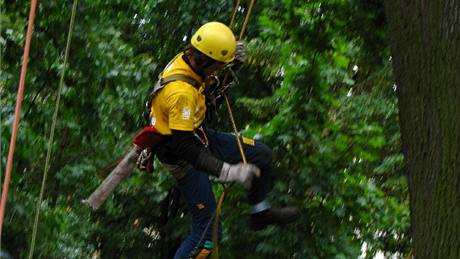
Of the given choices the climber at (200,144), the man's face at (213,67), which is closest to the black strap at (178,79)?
the climber at (200,144)

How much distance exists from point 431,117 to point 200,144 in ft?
4.52

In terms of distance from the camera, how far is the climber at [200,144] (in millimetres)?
3838

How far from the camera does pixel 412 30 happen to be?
310 centimetres

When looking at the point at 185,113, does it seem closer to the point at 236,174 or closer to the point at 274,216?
the point at 236,174

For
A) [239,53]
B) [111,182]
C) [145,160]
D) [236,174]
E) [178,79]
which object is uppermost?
[178,79]

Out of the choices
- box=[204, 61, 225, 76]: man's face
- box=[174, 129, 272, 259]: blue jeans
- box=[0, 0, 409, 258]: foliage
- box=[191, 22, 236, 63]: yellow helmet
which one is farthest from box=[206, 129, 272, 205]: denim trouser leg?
box=[0, 0, 409, 258]: foliage

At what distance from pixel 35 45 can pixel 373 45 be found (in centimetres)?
228

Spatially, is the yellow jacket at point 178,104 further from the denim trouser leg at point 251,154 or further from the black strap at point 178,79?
the denim trouser leg at point 251,154

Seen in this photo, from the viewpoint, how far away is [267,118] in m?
5.64

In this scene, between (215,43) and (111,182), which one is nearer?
(215,43)

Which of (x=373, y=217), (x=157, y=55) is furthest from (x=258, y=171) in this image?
(x=157, y=55)

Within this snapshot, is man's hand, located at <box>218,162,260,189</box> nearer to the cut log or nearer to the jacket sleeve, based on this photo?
the jacket sleeve

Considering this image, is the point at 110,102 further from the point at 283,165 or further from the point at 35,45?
the point at 283,165

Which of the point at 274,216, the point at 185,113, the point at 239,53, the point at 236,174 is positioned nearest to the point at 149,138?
the point at 185,113
